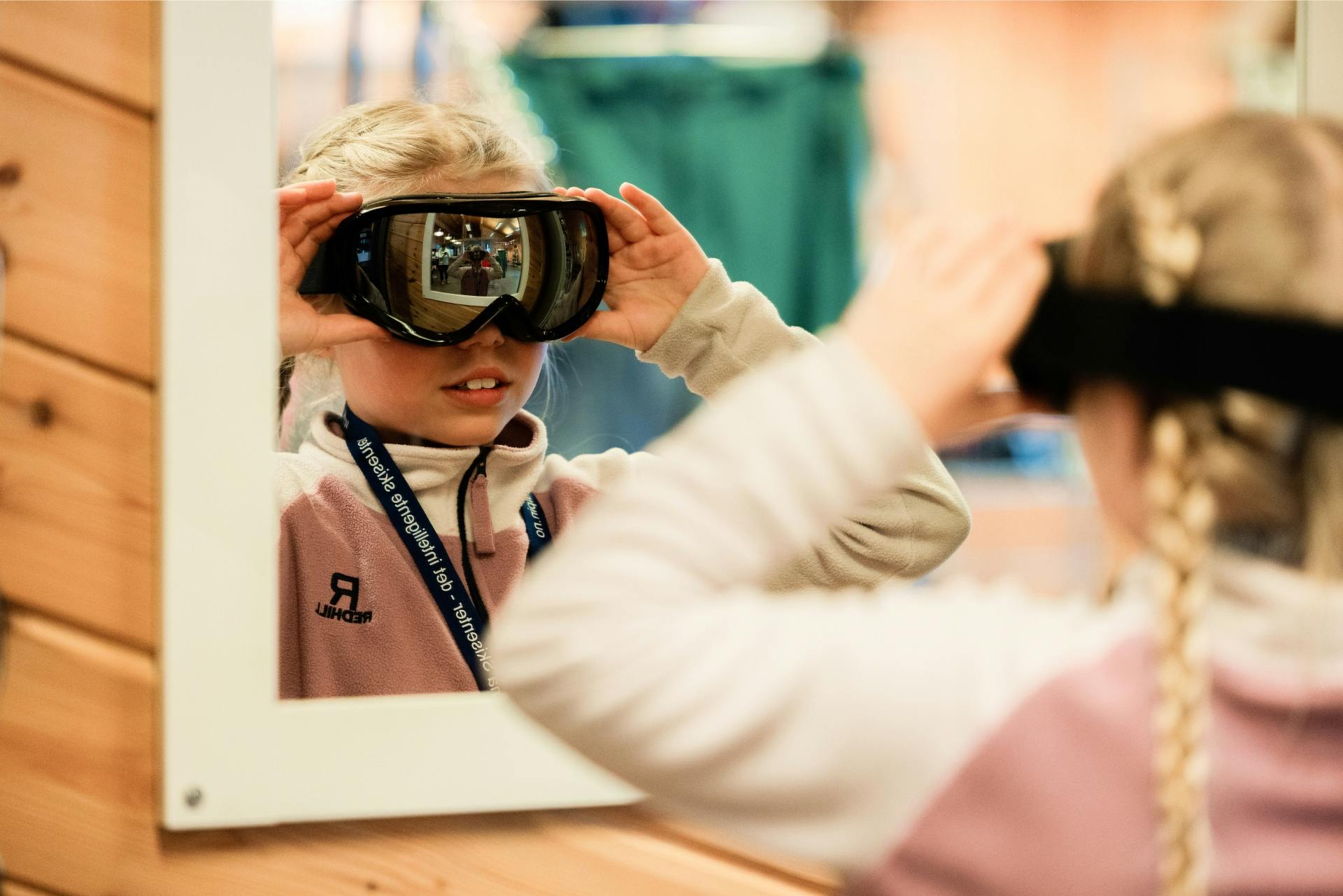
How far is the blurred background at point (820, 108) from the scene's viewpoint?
1172 millimetres

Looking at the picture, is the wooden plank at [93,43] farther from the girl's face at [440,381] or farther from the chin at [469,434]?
the chin at [469,434]

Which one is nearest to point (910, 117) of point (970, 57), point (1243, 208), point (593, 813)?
point (970, 57)

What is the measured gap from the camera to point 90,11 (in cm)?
76

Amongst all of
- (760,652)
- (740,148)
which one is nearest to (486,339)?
(760,652)

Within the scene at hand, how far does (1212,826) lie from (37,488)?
2.29ft

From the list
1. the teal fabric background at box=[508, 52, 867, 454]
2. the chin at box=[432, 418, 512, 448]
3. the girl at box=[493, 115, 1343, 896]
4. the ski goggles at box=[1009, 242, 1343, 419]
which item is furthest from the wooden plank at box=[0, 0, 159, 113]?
the teal fabric background at box=[508, 52, 867, 454]

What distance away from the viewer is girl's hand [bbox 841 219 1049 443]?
507 mm

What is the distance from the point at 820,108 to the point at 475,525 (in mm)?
904

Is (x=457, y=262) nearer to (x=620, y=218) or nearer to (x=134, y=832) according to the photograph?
(x=620, y=218)

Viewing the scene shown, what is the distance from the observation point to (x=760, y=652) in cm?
49

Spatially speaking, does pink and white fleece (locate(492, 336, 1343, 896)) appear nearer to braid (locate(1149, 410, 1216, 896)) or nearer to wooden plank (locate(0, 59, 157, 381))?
braid (locate(1149, 410, 1216, 896))

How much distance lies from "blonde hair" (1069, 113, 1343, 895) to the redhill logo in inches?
24.1

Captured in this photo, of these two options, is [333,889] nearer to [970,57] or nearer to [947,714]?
[947,714]

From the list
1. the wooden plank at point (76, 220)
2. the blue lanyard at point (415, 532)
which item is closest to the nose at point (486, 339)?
the blue lanyard at point (415, 532)
